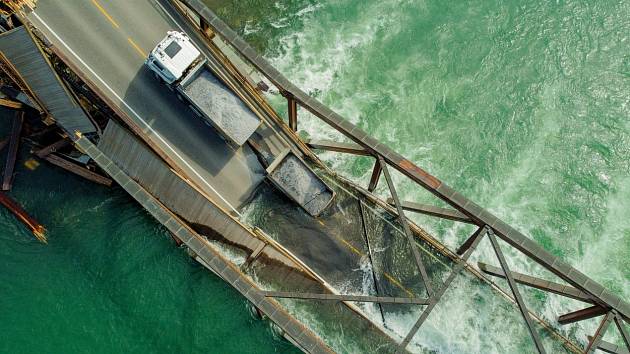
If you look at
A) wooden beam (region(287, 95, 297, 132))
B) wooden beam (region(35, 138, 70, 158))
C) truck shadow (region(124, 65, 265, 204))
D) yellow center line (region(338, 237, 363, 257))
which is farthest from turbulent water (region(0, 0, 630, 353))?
truck shadow (region(124, 65, 265, 204))

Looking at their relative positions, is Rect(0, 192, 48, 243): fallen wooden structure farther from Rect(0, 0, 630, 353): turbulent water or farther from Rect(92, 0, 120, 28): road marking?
Rect(92, 0, 120, 28): road marking

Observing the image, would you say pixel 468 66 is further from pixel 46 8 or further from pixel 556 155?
pixel 46 8

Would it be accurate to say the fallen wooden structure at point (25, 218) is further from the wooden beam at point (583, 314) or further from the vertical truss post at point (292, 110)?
the wooden beam at point (583, 314)

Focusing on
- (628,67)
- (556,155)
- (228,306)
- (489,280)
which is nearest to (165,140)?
(228,306)

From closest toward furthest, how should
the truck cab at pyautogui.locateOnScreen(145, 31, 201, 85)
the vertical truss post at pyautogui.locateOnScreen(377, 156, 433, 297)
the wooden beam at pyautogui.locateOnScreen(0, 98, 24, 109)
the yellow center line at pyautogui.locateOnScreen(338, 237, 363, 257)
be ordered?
the vertical truss post at pyautogui.locateOnScreen(377, 156, 433, 297) < the truck cab at pyautogui.locateOnScreen(145, 31, 201, 85) < the yellow center line at pyautogui.locateOnScreen(338, 237, 363, 257) < the wooden beam at pyautogui.locateOnScreen(0, 98, 24, 109)

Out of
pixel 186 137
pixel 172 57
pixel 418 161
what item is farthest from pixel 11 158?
pixel 418 161

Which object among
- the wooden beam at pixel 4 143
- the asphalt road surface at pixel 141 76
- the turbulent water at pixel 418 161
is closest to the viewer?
the asphalt road surface at pixel 141 76

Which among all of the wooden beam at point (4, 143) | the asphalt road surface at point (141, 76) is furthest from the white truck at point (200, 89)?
the wooden beam at point (4, 143)
